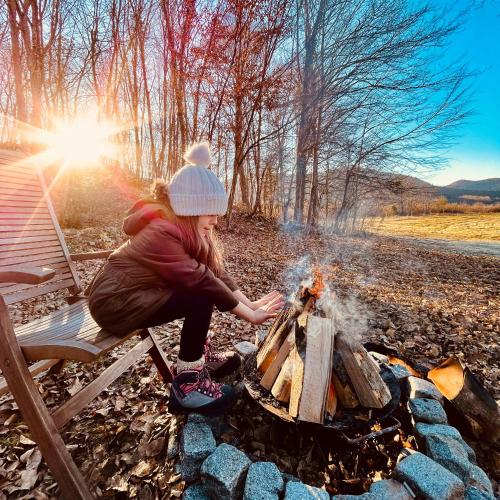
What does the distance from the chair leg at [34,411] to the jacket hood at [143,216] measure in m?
0.68

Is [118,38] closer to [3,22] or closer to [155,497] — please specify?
[3,22]

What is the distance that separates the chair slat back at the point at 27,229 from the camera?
73.2 inches

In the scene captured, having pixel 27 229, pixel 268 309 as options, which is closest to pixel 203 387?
pixel 268 309

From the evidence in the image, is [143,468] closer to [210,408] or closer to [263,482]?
[210,408]

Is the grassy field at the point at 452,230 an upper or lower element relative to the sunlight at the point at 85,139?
lower

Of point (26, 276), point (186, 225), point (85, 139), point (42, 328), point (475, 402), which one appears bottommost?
point (475, 402)

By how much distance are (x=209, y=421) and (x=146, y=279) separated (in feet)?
2.95

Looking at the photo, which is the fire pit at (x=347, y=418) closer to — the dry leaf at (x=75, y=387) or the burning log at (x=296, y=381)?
the burning log at (x=296, y=381)

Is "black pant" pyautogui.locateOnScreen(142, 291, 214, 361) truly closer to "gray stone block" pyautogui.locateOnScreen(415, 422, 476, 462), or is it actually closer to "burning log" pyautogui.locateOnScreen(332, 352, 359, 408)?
"burning log" pyautogui.locateOnScreen(332, 352, 359, 408)

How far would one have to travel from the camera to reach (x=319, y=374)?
1598mm

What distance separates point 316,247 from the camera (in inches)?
344

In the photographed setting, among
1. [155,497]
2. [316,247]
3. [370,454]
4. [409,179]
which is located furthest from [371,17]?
[155,497]

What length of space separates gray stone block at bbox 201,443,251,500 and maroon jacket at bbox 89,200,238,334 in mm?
689

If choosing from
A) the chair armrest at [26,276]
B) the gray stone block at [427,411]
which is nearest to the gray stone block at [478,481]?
the gray stone block at [427,411]
